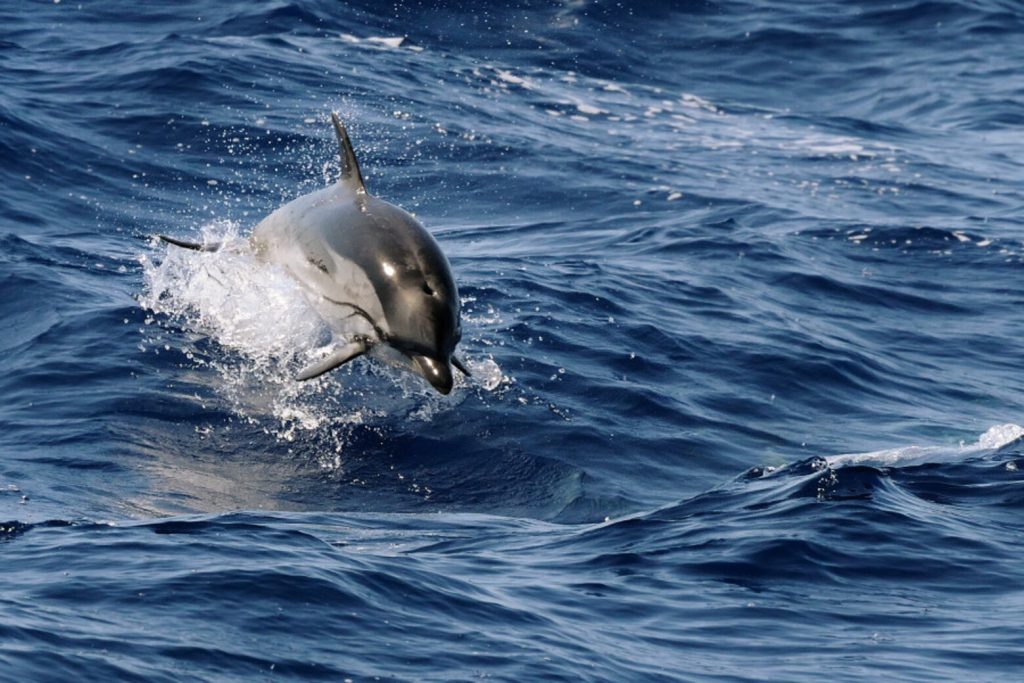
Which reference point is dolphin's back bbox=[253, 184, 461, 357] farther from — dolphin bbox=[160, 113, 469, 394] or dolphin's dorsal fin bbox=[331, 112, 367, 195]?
dolphin's dorsal fin bbox=[331, 112, 367, 195]

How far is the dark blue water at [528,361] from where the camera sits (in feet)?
27.6

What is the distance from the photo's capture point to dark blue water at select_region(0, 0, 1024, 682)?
8422 mm

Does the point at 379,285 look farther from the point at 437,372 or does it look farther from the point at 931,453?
the point at 931,453

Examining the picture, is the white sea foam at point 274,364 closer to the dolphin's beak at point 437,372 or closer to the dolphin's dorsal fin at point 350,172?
the dolphin's dorsal fin at point 350,172

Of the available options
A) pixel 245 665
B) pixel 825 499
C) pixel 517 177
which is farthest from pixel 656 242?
pixel 245 665

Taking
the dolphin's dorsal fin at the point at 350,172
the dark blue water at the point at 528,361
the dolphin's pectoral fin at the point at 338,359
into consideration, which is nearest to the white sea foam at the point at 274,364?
the dark blue water at the point at 528,361

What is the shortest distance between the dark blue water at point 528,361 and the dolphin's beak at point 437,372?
92 centimetres

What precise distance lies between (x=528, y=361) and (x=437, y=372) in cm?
476

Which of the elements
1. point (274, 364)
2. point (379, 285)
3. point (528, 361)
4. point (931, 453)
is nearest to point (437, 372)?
point (379, 285)

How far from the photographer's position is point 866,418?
1389cm

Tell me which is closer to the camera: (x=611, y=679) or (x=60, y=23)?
(x=611, y=679)

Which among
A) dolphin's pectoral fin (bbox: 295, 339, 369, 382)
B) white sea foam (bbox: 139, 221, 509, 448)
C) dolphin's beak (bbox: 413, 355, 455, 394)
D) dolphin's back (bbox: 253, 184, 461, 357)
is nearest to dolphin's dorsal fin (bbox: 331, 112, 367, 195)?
dolphin's back (bbox: 253, 184, 461, 357)

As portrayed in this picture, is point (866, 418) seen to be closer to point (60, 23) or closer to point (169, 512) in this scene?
point (169, 512)

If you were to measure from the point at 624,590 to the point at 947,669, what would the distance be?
1.70 meters
